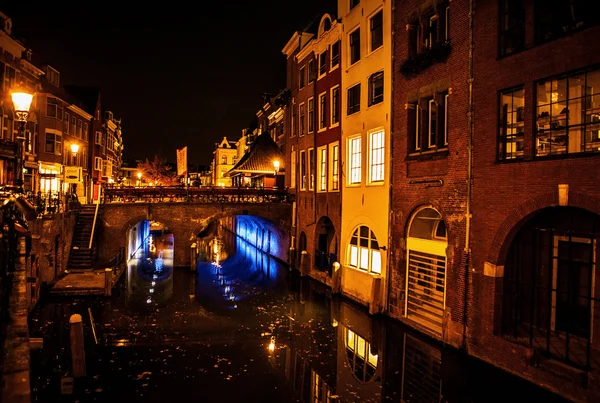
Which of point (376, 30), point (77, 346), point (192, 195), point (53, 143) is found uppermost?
point (376, 30)

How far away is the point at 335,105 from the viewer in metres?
23.9

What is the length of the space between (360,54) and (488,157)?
1038cm

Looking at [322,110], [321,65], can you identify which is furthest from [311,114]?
[321,65]

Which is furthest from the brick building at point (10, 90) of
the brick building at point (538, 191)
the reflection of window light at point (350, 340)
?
the brick building at point (538, 191)

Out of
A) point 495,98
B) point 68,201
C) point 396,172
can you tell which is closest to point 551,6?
point 495,98

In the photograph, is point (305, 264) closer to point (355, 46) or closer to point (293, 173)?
point (293, 173)

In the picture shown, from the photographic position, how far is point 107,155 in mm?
54469

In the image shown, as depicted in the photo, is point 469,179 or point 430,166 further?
point 430,166

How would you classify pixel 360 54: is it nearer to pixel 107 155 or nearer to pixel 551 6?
pixel 551 6

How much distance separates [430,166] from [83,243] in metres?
21.2

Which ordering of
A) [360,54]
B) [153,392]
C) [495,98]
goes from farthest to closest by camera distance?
[360,54], [495,98], [153,392]

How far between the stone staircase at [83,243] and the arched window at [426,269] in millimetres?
18668

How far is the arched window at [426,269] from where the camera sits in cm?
1478

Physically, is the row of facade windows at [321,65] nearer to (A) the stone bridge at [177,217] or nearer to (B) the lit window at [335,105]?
(B) the lit window at [335,105]
